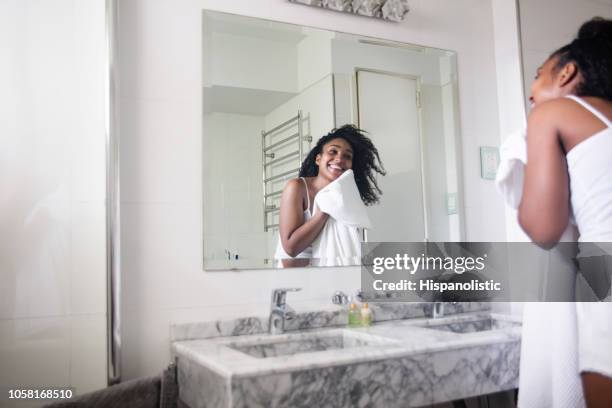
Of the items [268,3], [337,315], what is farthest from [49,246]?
[268,3]

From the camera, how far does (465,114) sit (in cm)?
216

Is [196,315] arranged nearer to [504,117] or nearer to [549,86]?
[549,86]

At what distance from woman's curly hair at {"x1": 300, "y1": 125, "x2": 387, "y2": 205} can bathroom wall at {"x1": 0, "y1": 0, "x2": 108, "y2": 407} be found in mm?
783

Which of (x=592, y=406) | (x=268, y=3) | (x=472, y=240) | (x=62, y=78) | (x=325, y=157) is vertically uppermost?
(x=268, y=3)

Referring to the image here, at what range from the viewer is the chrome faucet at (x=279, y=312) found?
1.65 m

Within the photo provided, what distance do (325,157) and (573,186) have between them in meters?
0.76

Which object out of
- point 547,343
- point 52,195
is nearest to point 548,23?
point 547,343

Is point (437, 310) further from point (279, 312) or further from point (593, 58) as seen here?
point (593, 58)

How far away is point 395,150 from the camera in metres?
1.99

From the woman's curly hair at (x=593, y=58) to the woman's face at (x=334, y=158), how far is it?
71 centimetres

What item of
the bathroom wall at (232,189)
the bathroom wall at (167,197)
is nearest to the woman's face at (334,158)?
the bathroom wall at (232,189)

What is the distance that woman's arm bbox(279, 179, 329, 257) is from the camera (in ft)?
5.78

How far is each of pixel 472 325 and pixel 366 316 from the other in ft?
1.36

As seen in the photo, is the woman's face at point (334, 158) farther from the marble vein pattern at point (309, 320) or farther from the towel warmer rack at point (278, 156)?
the marble vein pattern at point (309, 320)
